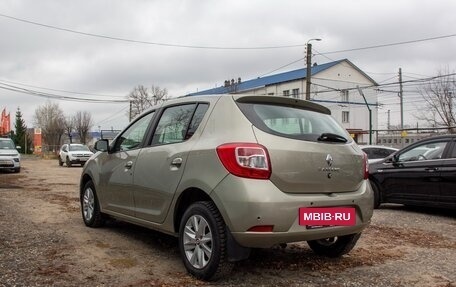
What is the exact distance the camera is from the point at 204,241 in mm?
4352

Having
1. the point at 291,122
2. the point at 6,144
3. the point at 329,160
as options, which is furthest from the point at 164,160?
the point at 6,144

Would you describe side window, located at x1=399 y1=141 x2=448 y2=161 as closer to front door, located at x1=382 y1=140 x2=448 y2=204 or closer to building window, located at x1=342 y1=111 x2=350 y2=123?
front door, located at x1=382 y1=140 x2=448 y2=204

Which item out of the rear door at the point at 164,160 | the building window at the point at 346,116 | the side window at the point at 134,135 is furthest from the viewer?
the building window at the point at 346,116

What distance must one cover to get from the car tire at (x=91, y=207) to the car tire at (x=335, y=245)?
9.72ft

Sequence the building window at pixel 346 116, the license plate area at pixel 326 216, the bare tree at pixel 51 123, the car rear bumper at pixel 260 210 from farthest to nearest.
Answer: the bare tree at pixel 51 123 < the building window at pixel 346 116 < the license plate area at pixel 326 216 < the car rear bumper at pixel 260 210

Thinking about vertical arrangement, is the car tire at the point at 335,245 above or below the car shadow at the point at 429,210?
above

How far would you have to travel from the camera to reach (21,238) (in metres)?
6.05

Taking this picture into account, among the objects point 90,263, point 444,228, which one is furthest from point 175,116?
point 444,228

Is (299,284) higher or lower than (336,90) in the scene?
lower

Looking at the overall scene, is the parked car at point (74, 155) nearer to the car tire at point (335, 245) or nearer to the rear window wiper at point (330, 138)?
the car tire at point (335, 245)

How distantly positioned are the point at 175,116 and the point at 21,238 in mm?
2634

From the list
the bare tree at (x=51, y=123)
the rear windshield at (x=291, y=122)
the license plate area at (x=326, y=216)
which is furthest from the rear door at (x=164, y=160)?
the bare tree at (x=51, y=123)

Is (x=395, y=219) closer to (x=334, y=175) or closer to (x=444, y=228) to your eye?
(x=444, y=228)

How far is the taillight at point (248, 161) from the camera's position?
13.3 ft
